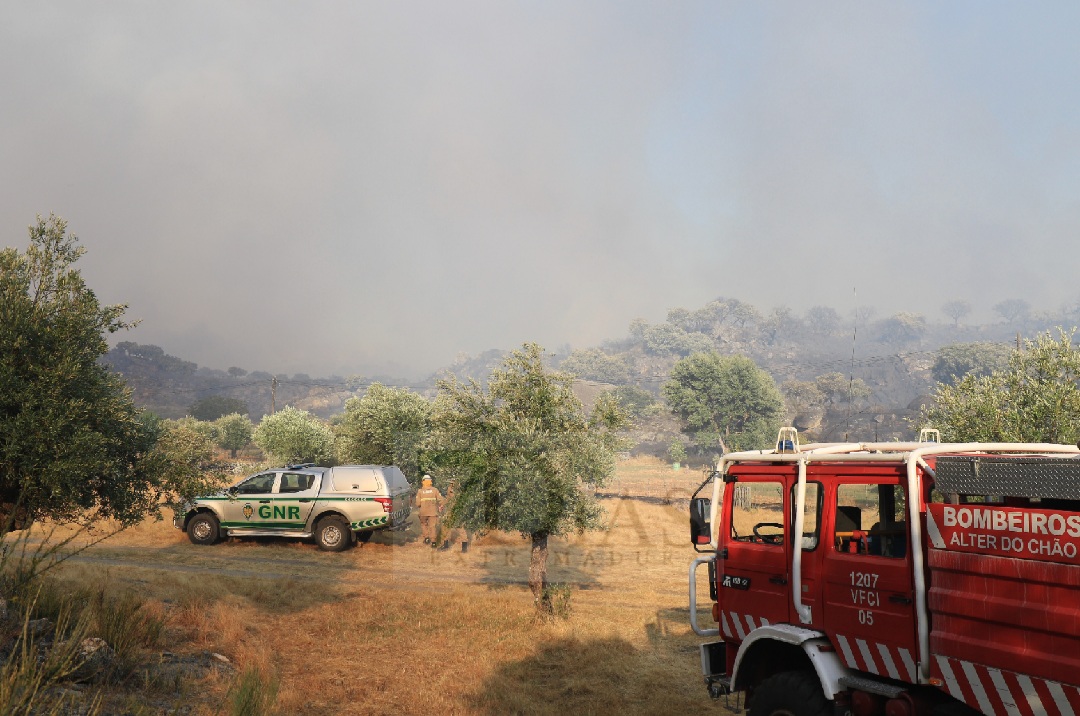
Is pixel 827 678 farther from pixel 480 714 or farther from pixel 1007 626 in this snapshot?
pixel 480 714

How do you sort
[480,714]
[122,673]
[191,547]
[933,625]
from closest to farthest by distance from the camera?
[933,625], [122,673], [480,714], [191,547]

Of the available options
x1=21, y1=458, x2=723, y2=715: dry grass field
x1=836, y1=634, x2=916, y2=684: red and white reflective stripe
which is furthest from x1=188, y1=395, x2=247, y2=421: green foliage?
x1=836, y1=634, x2=916, y2=684: red and white reflective stripe

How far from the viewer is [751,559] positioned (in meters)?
7.29

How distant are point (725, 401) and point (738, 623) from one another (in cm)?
10541

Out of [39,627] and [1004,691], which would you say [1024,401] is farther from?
[39,627]

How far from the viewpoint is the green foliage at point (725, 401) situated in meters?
109

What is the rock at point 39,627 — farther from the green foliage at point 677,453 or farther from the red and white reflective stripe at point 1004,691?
the green foliage at point 677,453

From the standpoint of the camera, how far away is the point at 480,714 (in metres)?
9.59

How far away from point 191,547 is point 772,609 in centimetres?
1872

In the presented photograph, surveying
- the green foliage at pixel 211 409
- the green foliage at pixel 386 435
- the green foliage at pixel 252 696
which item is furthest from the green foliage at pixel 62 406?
the green foliage at pixel 211 409

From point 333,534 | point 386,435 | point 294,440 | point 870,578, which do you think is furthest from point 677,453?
point 870,578

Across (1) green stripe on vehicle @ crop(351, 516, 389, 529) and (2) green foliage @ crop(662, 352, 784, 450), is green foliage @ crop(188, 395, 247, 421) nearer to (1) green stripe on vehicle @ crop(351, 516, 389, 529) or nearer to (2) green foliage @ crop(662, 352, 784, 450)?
(2) green foliage @ crop(662, 352, 784, 450)

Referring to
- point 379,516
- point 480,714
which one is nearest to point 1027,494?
point 480,714

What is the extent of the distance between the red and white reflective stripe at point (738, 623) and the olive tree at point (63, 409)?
915 centimetres
